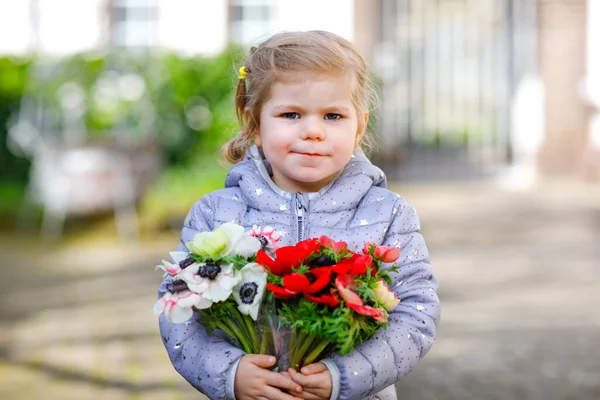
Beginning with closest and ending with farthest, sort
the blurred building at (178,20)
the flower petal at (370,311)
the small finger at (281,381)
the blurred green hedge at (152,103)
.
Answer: the flower petal at (370,311) < the small finger at (281,381) < the blurred green hedge at (152,103) < the blurred building at (178,20)

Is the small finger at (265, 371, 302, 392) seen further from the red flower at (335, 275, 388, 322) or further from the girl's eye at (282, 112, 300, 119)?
the girl's eye at (282, 112, 300, 119)

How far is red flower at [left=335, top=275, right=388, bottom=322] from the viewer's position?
1.97m

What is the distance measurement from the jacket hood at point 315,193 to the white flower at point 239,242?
10.4 inches

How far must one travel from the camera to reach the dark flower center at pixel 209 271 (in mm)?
2051

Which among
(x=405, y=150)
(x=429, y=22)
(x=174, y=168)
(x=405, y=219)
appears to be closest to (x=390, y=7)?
(x=429, y=22)

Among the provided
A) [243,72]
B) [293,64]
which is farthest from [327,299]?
[243,72]

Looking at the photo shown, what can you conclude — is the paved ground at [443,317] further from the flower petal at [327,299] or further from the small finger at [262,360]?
the flower petal at [327,299]

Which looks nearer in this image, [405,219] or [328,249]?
[328,249]

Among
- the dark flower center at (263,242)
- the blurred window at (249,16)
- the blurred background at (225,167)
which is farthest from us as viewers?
the blurred window at (249,16)

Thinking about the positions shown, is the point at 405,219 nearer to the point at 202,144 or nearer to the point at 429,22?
the point at 202,144

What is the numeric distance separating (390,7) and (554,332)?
9.01 m

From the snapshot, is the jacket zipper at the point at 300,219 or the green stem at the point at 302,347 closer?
the green stem at the point at 302,347

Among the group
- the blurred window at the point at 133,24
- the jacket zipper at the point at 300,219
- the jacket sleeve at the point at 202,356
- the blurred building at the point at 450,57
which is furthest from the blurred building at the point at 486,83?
the jacket sleeve at the point at 202,356

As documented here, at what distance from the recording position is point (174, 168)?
10.9 m
